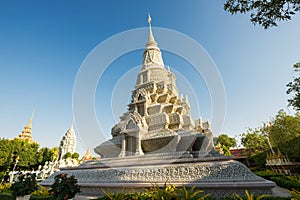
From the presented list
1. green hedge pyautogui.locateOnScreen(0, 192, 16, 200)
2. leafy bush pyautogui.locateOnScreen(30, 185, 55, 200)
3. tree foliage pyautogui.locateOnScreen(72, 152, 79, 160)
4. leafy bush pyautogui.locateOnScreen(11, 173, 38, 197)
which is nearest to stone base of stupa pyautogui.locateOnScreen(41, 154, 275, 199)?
leafy bush pyautogui.locateOnScreen(30, 185, 55, 200)

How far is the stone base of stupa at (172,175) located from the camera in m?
6.72

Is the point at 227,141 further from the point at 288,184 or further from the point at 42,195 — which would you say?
the point at 42,195

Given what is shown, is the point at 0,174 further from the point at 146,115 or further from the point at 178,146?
the point at 178,146

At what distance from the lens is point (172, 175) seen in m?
8.24

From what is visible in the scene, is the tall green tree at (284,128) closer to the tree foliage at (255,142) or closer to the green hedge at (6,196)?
the tree foliage at (255,142)

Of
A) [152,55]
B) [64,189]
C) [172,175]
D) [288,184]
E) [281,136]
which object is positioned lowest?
[288,184]

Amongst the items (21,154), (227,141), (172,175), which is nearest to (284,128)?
(227,141)

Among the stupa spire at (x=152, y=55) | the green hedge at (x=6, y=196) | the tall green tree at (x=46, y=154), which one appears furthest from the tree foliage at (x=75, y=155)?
the green hedge at (x=6, y=196)

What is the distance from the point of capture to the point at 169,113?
572 inches

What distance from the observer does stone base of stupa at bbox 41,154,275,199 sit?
672cm

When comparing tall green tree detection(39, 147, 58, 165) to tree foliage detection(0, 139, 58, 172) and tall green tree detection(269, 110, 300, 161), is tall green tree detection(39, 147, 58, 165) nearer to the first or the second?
tree foliage detection(0, 139, 58, 172)

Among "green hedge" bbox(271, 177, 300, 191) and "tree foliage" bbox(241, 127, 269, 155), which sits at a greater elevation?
"tree foliage" bbox(241, 127, 269, 155)

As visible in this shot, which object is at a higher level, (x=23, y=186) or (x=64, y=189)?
(x=23, y=186)

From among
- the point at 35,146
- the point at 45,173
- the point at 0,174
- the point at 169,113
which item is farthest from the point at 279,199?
the point at 35,146
